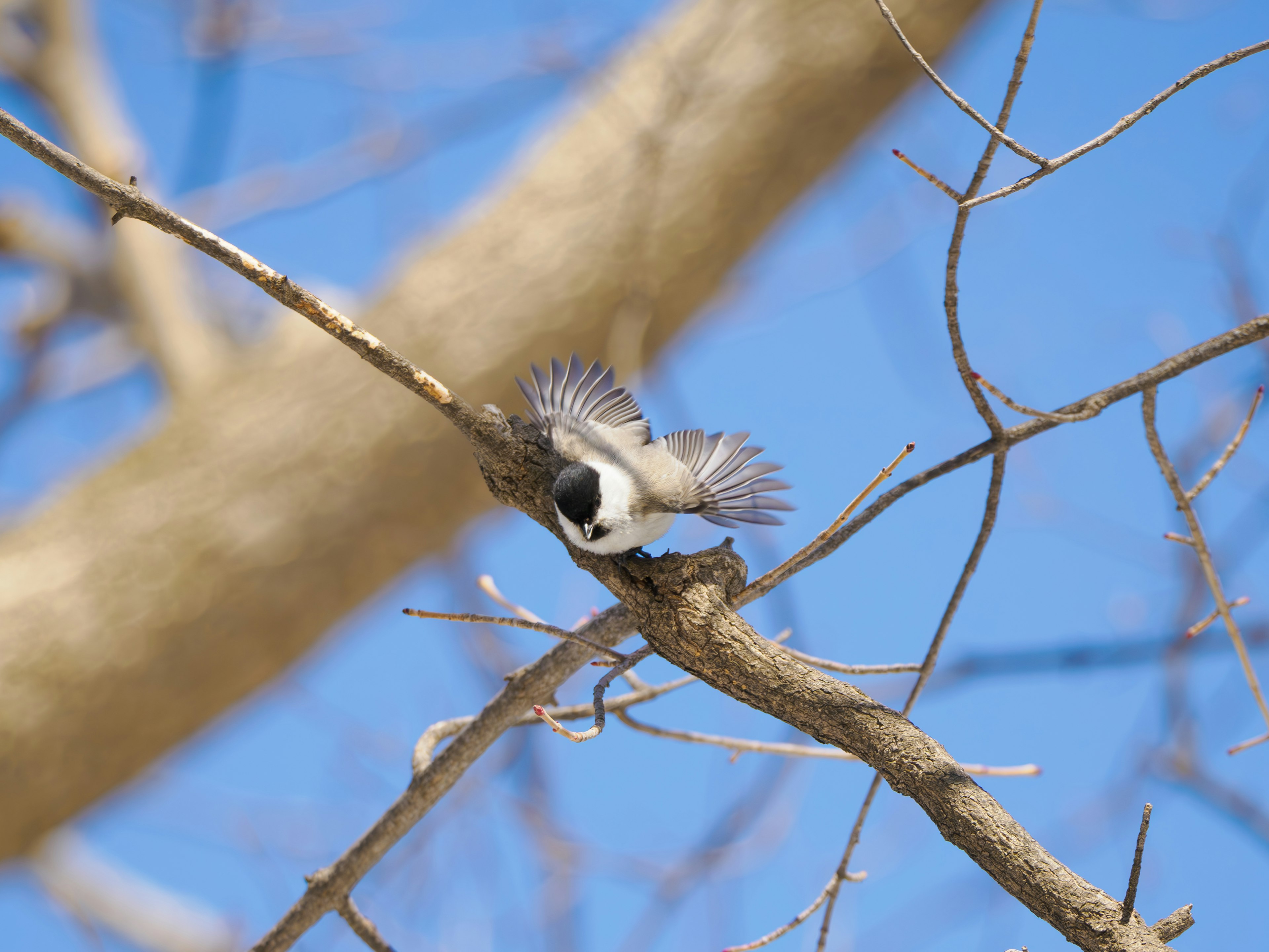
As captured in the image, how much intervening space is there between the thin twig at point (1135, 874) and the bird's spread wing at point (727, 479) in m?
0.36

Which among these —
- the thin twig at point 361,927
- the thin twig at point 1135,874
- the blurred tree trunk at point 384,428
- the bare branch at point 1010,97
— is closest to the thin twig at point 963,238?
the bare branch at point 1010,97

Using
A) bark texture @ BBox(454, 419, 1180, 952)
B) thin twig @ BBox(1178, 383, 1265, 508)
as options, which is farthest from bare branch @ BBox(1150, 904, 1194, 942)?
thin twig @ BBox(1178, 383, 1265, 508)

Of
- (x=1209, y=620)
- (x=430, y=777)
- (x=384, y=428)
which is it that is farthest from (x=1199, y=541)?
(x=384, y=428)

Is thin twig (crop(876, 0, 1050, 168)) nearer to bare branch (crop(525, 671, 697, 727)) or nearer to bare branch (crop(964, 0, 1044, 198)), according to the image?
bare branch (crop(964, 0, 1044, 198))

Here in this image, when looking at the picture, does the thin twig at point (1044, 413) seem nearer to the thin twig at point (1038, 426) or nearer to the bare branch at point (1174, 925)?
the thin twig at point (1038, 426)

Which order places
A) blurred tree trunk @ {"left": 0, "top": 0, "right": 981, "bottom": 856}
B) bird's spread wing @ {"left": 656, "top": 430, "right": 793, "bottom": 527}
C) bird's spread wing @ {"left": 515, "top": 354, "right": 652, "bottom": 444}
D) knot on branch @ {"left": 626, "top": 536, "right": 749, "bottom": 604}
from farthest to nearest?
blurred tree trunk @ {"left": 0, "top": 0, "right": 981, "bottom": 856}
bird's spread wing @ {"left": 515, "top": 354, "right": 652, "bottom": 444}
bird's spread wing @ {"left": 656, "top": 430, "right": 793, "bottom": 527}
knot on branch @ {"left": 626, "top": 536, "right": 749, "bottom": 604}

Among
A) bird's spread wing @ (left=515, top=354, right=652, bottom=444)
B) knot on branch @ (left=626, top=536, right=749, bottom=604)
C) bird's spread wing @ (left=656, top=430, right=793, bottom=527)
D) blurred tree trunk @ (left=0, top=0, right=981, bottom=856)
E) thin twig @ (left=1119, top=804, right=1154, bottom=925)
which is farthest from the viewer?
blurred tree trunk @ (left=0, top=0, right=981, bottom=856)

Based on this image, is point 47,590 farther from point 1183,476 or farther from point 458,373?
point 1183,476

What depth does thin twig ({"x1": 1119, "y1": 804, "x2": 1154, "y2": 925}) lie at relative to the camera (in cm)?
55

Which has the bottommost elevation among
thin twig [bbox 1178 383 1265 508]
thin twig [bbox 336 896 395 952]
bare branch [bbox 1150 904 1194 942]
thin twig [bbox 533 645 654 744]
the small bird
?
thin twig [bbox 336 896 395 952]

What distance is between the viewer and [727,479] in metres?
0.91

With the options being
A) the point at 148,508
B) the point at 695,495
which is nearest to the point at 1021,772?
the point at 695,495

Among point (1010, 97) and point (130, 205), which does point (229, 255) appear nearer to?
point (130, 205)

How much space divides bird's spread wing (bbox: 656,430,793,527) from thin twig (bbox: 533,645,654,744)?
19cm
